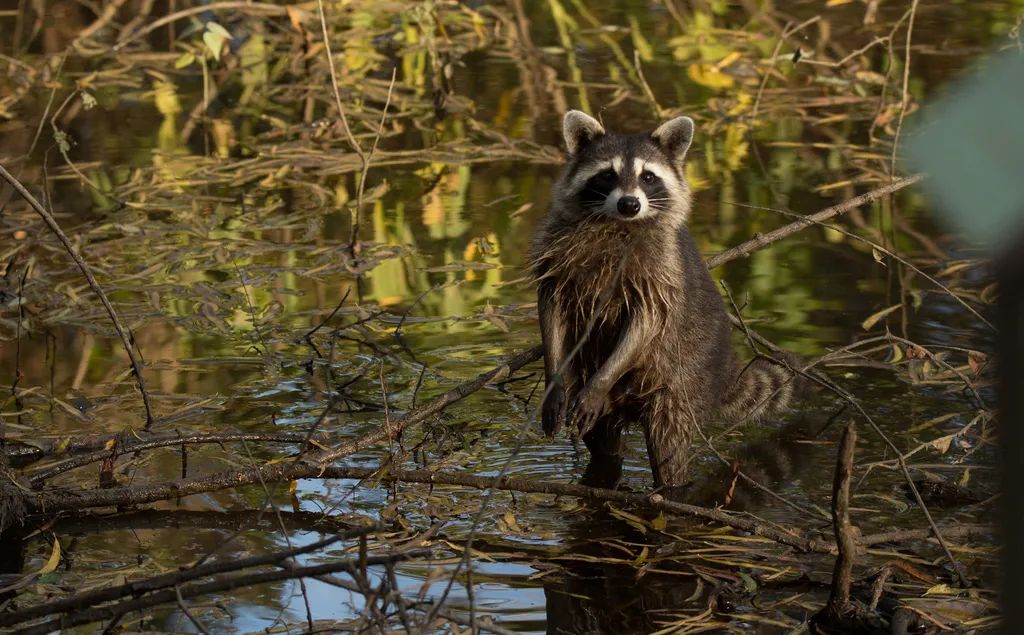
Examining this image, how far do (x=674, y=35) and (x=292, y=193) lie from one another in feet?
14.7

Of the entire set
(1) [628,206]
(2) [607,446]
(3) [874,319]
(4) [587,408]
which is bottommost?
(2) [607,446]

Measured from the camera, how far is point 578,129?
222 inches

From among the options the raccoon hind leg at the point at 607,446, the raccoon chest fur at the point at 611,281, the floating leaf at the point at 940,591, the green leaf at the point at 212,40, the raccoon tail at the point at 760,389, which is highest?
the green leaf at the point at 212,40

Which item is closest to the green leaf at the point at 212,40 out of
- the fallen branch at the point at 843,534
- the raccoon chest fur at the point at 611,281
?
the raccoon chest fur at the point at 611,281

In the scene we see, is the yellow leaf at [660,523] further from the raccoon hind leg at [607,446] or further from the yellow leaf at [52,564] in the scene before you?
Result: the yellow leaf at [52,564]

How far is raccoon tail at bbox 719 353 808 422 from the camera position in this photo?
18.7ft

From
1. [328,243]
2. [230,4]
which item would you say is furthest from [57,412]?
[230,4]

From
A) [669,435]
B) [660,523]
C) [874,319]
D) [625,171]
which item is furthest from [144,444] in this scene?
[874,319]

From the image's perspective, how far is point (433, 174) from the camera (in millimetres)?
9320

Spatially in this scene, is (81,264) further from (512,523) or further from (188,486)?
(512,523)

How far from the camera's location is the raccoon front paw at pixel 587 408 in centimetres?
521

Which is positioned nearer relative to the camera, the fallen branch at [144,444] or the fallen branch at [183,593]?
the fallen branch at [183,593]

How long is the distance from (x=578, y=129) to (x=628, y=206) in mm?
579

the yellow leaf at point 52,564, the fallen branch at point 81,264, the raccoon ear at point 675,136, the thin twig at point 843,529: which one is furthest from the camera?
the raccoon ear at point 675,136
